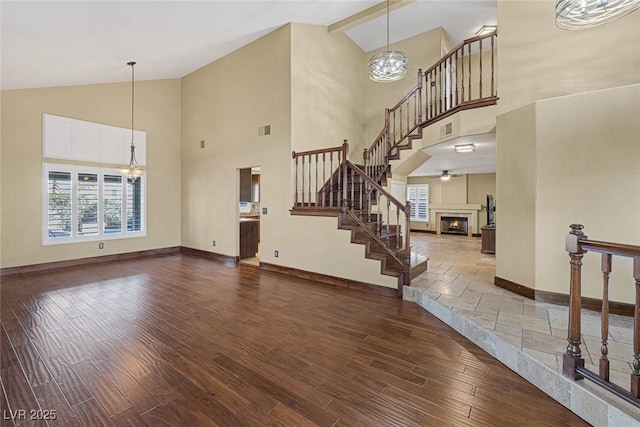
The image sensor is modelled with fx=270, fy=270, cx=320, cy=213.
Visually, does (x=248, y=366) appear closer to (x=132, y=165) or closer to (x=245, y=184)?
(x=245, y=184)

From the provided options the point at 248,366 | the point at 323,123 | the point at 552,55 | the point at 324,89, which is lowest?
the point at 248,366

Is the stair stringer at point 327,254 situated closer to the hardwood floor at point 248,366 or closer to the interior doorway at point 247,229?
the hardwood floor at point 248,366

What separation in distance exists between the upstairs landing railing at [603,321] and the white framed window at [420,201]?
9.60 meters

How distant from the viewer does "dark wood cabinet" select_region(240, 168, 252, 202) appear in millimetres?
6461

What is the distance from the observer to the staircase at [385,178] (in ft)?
13.7

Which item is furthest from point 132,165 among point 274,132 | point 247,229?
point 274,132

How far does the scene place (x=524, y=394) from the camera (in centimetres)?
199

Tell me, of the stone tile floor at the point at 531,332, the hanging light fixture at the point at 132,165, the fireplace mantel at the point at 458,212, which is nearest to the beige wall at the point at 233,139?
the hanging light fixture at the point at 132,165

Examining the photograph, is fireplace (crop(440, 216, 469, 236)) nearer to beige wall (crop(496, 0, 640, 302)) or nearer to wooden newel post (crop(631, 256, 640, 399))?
beige wall (crop(496, 0, 640, 302))

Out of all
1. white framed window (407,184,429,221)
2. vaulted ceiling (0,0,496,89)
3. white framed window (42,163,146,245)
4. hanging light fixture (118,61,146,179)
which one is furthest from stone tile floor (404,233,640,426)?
white framed window (407,184,429,221)

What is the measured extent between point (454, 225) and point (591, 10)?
30.2 ft

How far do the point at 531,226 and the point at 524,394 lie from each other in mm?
2260

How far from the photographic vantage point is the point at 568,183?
10.6ft

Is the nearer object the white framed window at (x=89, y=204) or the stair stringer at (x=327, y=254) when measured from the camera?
the stair stringer at (x=327, y=254)
